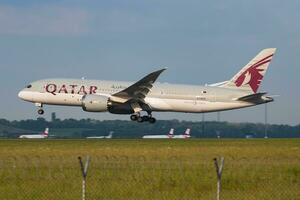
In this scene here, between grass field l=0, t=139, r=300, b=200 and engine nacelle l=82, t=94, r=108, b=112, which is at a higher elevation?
engine nacelle l=82, t=94, r=108, b=112

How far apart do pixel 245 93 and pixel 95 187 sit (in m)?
48.5

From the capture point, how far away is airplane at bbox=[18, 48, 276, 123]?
227 ft

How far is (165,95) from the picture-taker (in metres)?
70.8

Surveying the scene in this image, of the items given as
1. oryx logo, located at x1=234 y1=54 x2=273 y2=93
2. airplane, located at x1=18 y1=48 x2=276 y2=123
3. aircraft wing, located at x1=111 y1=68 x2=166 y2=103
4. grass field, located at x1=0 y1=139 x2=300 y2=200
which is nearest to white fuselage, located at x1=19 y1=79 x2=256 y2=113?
airplane, located at x1=18 y1=48 x2=276 y2=123

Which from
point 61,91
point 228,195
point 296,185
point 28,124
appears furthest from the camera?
point 28,124

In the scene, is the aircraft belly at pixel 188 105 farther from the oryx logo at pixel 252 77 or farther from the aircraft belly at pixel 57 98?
the aircraft belly at pixel 57 98

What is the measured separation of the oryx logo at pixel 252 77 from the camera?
238 feet

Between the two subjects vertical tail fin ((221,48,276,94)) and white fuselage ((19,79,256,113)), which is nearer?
white fuselage ((19,79,256,113))

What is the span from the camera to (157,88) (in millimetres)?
71562

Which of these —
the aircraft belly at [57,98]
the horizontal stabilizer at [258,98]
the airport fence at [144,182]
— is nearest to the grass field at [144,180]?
the airport fence at [144,182]

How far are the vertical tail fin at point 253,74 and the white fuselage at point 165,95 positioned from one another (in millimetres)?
1340

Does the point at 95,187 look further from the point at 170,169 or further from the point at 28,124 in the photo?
the point at 28,124

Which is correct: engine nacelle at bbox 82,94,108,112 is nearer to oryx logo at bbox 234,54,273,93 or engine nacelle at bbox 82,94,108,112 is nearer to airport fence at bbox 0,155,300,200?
oryx logo at bbox 234,54,273,93

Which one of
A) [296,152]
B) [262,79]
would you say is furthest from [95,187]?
[262,79]
